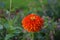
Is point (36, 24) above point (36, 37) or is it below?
above

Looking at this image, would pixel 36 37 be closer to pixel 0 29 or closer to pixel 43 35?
pixel 43 35

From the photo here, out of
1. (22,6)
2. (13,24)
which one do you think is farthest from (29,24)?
(22,6)

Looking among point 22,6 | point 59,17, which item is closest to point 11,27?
point 59,17

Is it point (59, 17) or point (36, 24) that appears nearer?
point (36, 24)

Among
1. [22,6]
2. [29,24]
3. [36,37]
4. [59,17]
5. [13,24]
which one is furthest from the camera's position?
[22,6]

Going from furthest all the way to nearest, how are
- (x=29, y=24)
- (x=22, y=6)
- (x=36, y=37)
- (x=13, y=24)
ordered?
1. (x=22, y=6)
2. (x=13, y=24)
3. (x=36, y=37)
4. (x=29, y=24)

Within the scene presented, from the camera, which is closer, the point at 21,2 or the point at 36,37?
the point at 36,37

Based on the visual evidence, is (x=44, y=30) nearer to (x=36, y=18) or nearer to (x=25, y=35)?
(x=25, y=35)

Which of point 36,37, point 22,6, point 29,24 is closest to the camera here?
point 29,24

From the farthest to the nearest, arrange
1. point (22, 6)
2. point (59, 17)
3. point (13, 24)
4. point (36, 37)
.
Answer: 1. point (22, 6)
2. point (59, 17)
3. point (13, 24)
4. point (36, 37)
